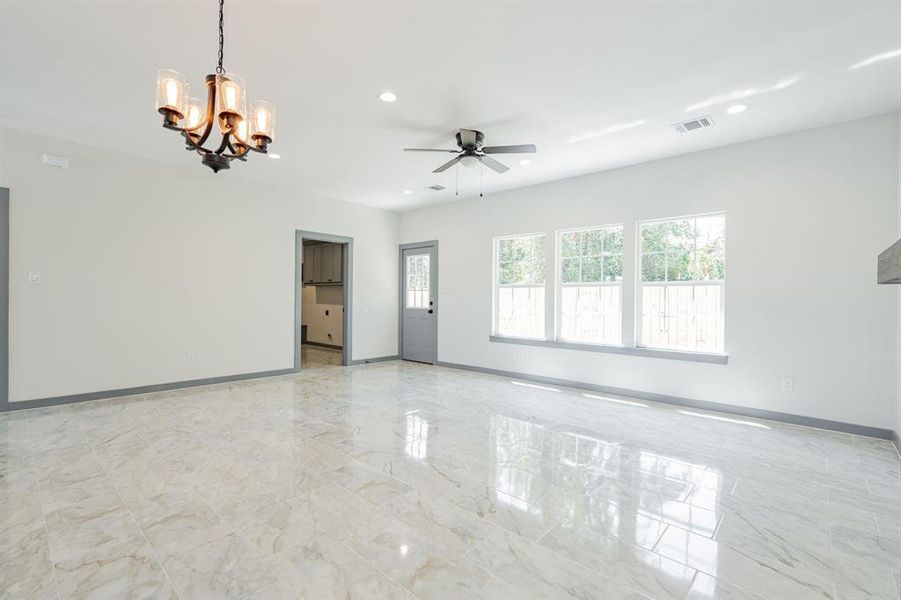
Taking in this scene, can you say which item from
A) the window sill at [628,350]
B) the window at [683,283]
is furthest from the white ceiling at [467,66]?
the window sill at [628,350]

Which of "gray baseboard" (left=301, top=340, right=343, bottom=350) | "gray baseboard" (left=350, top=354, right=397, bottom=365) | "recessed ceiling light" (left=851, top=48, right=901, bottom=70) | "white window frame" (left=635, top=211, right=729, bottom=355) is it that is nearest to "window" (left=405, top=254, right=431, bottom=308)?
"gray baseboard" (left=350, top=354, right=397, bottom=365)

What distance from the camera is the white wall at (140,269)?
14.4ft

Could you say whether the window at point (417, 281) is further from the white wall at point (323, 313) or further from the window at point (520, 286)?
the white wall at point (323, 313)

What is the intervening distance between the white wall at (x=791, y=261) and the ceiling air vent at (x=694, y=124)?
201 mm

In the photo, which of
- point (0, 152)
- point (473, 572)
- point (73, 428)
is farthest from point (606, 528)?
point (0, 152)

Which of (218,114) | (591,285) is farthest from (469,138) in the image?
(591,285)

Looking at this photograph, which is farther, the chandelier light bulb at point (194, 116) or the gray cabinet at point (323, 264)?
the gray cabinet at point (323, 264)

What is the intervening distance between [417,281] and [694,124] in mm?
5202

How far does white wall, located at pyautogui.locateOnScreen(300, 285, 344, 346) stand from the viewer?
9.35 m

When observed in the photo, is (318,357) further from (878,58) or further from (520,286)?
(878,58)

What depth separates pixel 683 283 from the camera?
486 centimetres

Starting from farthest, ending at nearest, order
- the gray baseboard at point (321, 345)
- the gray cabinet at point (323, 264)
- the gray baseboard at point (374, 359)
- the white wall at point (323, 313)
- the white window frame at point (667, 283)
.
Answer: the gray baseboard at point (321, 345)
the white wall at point (323, 313)
the gray cabinet at point (323, 264)
the gray baseboard at point (374, 359)
the white window frame at point (667, 283)

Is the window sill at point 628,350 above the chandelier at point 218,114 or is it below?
below

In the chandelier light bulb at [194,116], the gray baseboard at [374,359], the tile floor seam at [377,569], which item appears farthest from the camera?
the gray baseboard at [374,359]
